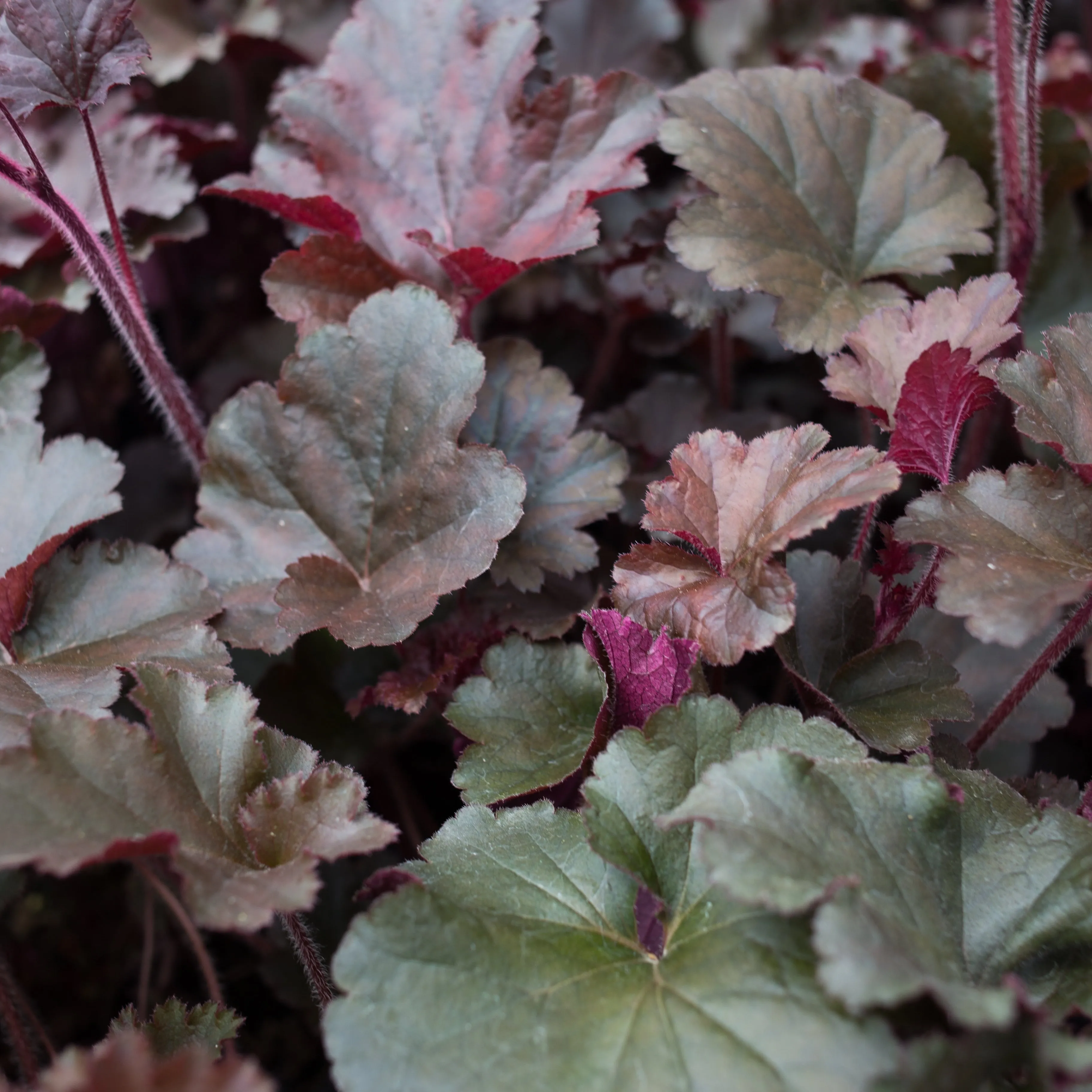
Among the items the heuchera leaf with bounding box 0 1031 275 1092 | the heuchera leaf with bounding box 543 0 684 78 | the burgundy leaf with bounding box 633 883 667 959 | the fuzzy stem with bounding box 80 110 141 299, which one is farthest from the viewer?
the heuchera leaf with bounding box 543 0 684 78

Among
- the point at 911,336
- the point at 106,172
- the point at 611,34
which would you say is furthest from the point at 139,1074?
the point at 611,34

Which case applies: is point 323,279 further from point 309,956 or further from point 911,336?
point 309,956

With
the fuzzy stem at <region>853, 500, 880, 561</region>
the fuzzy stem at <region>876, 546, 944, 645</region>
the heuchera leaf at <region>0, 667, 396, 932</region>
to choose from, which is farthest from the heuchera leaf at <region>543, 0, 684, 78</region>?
the heuchera leaf at <region>0, 667, 396, 932</region>

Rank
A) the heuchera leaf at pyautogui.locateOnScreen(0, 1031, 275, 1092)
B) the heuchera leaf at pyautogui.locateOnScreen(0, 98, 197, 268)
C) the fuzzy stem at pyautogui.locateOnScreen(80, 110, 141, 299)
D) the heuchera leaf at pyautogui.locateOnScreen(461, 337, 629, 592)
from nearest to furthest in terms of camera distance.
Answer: the heuchera leaf at pyautogui.locateOnScreen(0, 1031, 275, 1092)
the fuzzy stem at pyautogui.locateOnScreen(80, 110, 141, 299)
the heuchera leaf at pyautogui.locateOnScreen(461, 337, 629, 592)
the heuchera leaf at pyautogui.locateOnScreen(0, 98, 197, 268)

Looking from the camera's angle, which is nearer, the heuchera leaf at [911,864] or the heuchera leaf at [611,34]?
the heuchera leaf at [911,864]

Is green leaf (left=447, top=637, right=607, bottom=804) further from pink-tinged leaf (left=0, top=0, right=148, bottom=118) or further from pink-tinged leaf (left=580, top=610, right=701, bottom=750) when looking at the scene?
pink-tinged leaf (left=0, top=0, right=148, bottom=118)

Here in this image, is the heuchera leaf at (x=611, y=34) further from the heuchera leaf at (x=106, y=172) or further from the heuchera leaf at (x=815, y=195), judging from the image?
the heuchera leaf at (x=106, y=172)

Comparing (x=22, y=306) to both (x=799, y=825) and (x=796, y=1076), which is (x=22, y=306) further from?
(x=796, y=1076)

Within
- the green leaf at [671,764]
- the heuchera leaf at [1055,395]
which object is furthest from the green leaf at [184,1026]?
the heuchera leaf at [1055,395]
